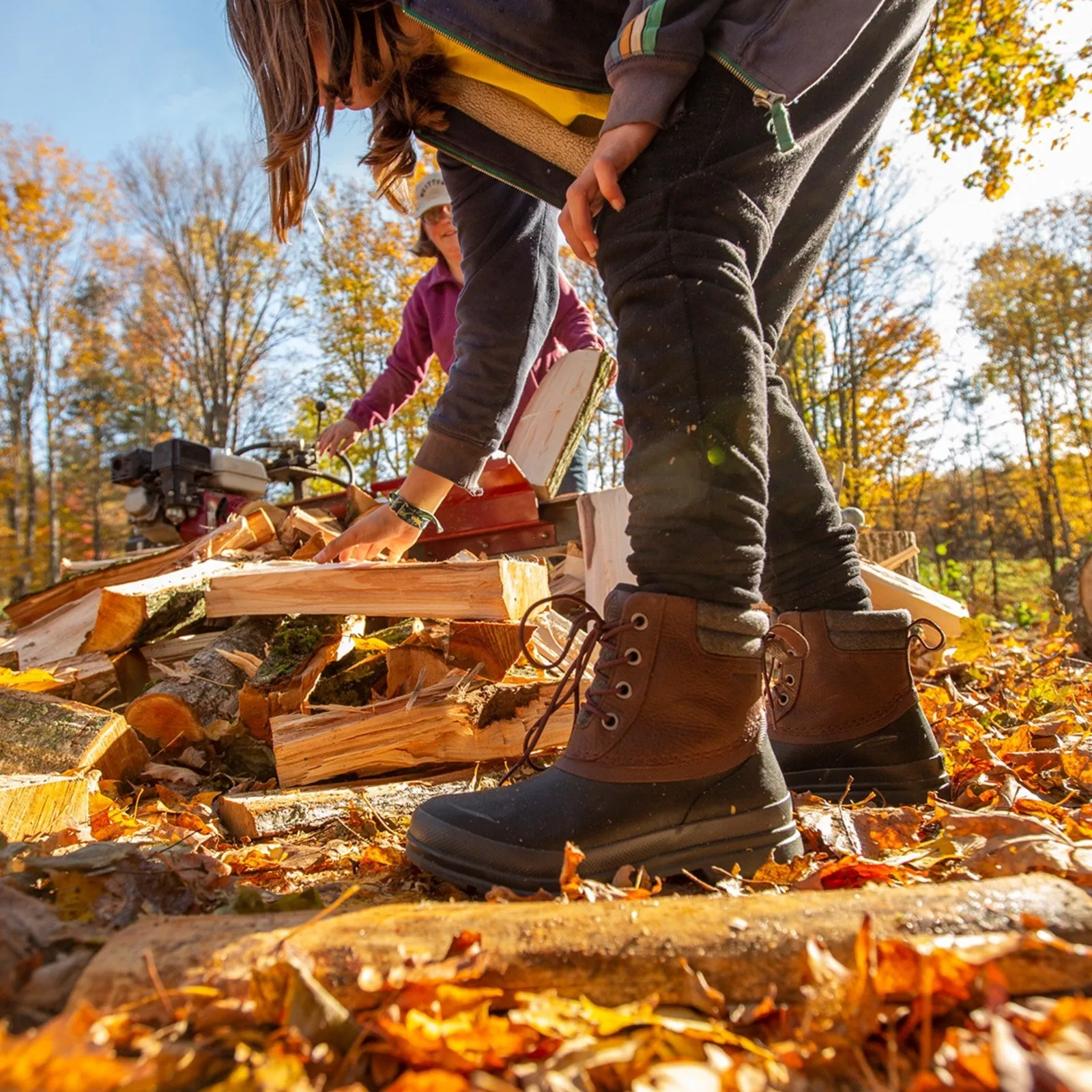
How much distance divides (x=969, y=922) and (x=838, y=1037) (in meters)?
0.23

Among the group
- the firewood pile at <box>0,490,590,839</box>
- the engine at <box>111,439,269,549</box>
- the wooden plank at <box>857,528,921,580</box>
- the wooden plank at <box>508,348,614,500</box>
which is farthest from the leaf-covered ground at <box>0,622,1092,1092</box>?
the engine at <box>111,439,269,549</box>

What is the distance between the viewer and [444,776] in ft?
5.82

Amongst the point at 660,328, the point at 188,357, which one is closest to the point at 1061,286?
the point at 188,357

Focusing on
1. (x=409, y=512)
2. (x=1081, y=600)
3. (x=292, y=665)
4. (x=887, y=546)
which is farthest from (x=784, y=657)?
(x=1081, y=600)

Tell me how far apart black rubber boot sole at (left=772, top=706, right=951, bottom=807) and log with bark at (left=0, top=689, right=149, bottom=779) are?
164 cm

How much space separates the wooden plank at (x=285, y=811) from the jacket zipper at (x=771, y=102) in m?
1.43

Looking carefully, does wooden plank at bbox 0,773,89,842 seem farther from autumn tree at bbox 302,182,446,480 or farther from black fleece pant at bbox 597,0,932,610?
autumn tree at bbox 302,182,446,480

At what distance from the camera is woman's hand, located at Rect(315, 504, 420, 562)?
1.98 meters

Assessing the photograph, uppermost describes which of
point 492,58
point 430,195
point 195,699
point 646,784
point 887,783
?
point 430,195

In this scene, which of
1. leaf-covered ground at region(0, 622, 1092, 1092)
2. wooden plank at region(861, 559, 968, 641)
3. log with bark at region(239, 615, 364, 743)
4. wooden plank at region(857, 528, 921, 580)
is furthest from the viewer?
wooden plank at region(857, 528, 921, 580)

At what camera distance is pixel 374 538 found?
2.00 m

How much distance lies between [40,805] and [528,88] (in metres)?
1.56

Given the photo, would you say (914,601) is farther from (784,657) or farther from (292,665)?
(292,665)

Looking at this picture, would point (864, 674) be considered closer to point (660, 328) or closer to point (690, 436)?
point (690, 436)
